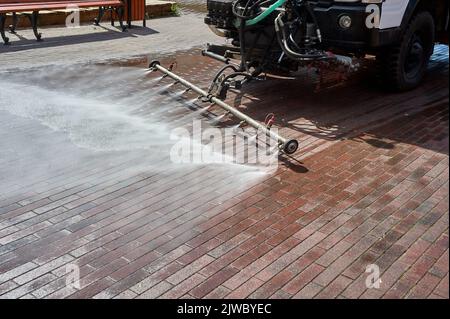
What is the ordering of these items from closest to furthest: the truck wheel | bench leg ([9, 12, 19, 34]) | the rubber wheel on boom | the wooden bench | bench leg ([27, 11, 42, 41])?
1. the rubber wheel on boom
2. the truck wheel
3. the wooden bench
4. bench leg ([27, 11, 42, 41])
5. bench leg ([9, 12, 19, 34])

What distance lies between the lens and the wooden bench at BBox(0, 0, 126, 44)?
1080 centimetres

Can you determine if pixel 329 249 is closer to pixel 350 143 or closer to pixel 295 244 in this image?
pixel 295 244

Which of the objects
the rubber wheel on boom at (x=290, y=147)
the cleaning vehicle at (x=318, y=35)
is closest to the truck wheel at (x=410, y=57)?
the cleaning vehicle at (x=318, y=35)

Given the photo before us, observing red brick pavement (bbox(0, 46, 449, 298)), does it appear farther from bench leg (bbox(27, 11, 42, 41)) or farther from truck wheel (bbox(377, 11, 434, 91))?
bench leg (bbox(27, 11, 42, 41))

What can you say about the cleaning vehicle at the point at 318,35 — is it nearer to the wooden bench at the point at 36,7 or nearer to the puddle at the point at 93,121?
the puddle at the point at 93,121

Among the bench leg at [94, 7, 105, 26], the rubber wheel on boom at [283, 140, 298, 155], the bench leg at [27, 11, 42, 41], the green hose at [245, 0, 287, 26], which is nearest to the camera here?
the rubber wheel on boom at [283, 140, 298, 155]

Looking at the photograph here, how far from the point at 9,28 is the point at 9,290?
404 inches

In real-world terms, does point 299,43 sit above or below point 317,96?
above

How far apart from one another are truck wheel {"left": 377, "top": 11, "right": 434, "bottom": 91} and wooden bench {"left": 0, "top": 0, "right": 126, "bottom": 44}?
7.27 metres

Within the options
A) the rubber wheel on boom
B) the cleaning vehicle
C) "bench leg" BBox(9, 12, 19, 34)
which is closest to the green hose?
the cleaning vehicle

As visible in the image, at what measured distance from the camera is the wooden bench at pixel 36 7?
10805mm

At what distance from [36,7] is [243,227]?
28.9ft

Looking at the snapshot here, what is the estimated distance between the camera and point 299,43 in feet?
23.7

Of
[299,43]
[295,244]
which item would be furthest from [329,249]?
[299,43]
